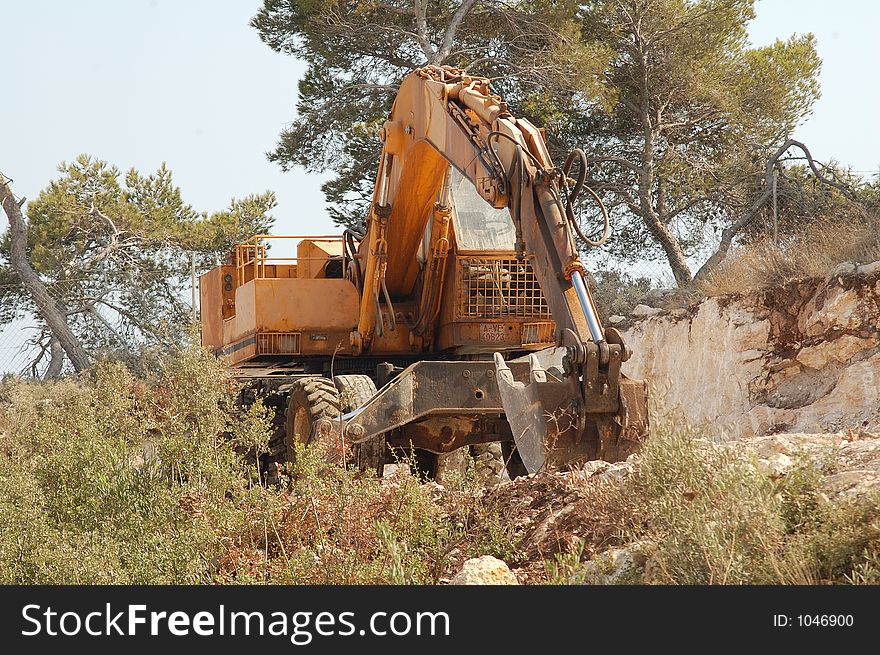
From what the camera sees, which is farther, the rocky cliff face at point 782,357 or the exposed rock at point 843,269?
the exposed rock at point 843,269

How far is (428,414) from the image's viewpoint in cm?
939

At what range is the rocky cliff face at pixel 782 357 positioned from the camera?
13.7m

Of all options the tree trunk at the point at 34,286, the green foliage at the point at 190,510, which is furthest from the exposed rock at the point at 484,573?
the tree trunk at the point at 34,286

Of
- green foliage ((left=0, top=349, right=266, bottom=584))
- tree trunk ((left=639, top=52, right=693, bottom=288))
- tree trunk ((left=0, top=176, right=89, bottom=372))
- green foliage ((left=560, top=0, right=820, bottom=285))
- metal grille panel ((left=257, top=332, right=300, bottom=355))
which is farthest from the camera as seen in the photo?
tree trunk ((left=0, top=176, right=89, bottom=372))

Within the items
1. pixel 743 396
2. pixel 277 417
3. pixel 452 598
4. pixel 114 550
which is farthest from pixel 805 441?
pixel 743 396

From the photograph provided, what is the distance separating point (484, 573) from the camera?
5.70 m

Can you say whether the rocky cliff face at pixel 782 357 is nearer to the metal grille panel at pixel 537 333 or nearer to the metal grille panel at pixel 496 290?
the metal grille panel at pixel 537 333

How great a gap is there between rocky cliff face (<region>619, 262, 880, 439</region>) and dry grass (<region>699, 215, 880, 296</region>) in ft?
0.81

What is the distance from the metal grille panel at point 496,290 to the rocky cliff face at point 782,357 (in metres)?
2.37

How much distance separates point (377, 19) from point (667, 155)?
6176 mm

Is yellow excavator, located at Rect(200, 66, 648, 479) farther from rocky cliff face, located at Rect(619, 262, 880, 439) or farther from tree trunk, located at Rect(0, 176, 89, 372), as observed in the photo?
tree trunk, located at Rect(0, 176, 89, 372)

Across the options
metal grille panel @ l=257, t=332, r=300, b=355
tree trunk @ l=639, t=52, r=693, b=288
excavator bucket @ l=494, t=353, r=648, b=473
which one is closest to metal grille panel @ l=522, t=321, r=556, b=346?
metal grille panel @ l=257, t=332, r=300, b=355

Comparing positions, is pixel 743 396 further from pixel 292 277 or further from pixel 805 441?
pixel 805 441

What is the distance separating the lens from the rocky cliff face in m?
13.7
